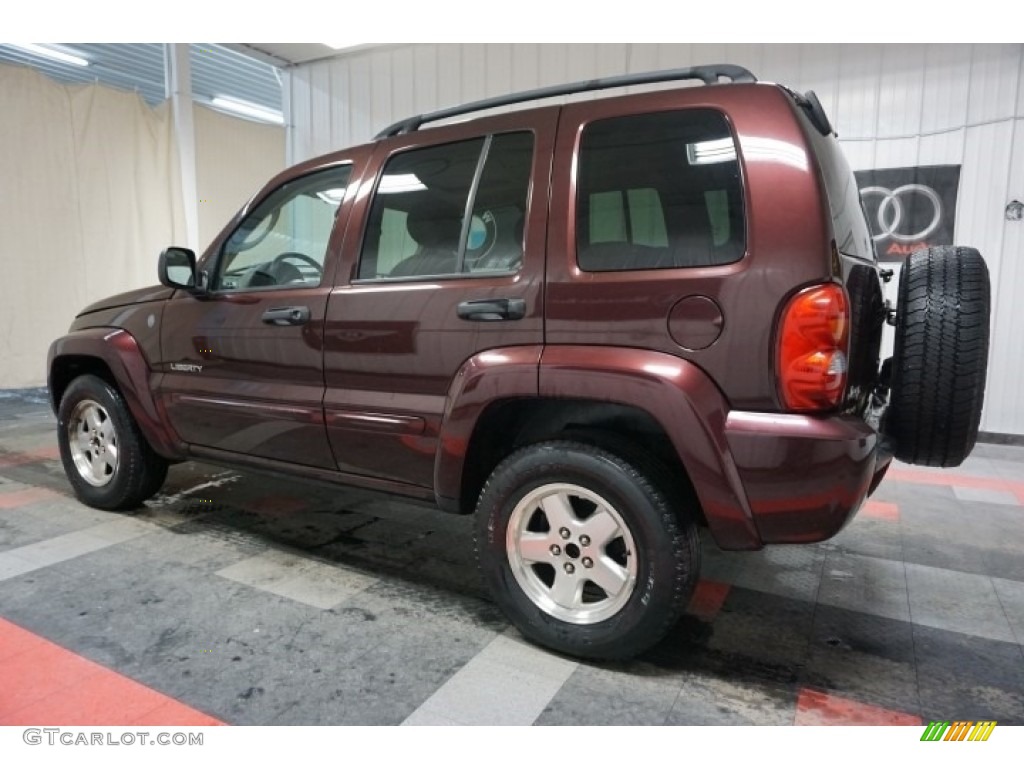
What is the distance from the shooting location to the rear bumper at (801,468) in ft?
5.14

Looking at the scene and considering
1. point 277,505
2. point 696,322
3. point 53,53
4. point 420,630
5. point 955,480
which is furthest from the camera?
point 53,53

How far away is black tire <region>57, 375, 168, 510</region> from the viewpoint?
3086mm

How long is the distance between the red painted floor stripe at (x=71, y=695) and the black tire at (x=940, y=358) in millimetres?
2149

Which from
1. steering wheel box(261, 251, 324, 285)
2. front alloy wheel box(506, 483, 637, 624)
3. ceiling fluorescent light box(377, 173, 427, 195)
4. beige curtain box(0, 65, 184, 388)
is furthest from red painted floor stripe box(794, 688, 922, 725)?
beige curtain box(0, 65, 184, 388)

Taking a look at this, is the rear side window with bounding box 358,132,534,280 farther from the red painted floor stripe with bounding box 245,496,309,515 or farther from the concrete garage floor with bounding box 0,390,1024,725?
the red painted floor stripe with bounding box 245,496,309,515

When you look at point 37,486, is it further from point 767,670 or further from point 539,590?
point 767,670

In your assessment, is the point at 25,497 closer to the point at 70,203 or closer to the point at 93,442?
the point at 93,442

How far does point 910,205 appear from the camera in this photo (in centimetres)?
534

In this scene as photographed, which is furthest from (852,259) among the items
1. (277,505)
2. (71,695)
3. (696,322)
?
(277,505)

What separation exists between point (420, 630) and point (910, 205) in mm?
5404

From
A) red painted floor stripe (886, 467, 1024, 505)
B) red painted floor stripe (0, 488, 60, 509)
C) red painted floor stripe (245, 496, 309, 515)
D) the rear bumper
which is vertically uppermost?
the rear bumper

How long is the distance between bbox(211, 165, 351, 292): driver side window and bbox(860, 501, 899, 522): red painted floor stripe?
3.08m

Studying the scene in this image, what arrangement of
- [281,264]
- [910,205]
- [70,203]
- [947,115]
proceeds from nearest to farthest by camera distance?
[281,264] < [947,115] < [910,205] < [70,203]

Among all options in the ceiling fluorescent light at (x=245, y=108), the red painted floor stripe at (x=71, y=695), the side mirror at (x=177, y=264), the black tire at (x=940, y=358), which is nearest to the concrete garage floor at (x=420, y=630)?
the red painted floor stripe at (x=71, y=695)
